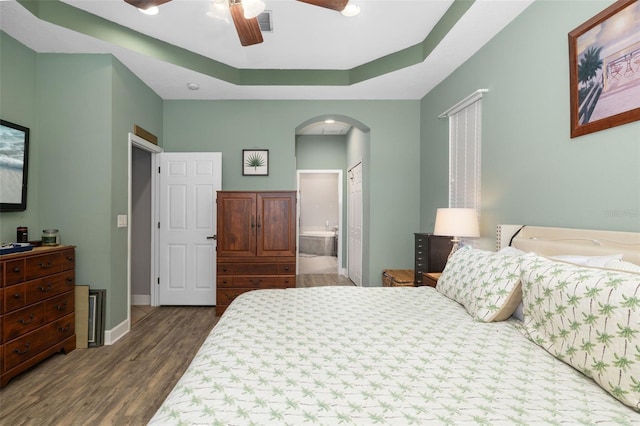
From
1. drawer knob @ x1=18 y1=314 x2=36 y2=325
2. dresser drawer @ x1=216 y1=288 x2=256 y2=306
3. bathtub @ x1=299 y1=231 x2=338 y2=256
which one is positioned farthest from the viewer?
bathtub @ x1=299 y1=231 x2=338 y2=256

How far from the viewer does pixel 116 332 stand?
3.01m

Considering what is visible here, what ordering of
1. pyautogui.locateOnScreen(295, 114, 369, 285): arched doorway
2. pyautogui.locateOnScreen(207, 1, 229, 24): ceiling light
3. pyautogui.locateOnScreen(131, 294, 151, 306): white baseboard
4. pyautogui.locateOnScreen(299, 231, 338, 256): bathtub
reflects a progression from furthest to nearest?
pyautogui.locateOnScreen(299, 231, 338, 256): bathtub → pyautogui.locateOnScreen(295, 114, 369, 285): arched doorway → pyautogui.locateOnScreen(131, 294, 151, 306): white baseboard → pyautogui.locateOnScreen(207, 1, 229, 24): ceiling light

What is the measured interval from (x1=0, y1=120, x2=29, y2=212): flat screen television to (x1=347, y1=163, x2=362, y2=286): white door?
12.6ft

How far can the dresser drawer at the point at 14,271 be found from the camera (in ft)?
6.99

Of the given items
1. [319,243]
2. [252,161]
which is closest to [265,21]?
[252,161]

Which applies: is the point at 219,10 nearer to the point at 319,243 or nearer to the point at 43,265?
the point at 43,265

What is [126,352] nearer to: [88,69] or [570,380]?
[88,69]

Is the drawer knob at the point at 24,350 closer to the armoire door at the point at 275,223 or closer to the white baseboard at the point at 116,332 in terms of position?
the white baseboard at the point at 116,332

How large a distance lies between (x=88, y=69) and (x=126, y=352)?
2.65 meters

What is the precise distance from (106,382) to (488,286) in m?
2.69

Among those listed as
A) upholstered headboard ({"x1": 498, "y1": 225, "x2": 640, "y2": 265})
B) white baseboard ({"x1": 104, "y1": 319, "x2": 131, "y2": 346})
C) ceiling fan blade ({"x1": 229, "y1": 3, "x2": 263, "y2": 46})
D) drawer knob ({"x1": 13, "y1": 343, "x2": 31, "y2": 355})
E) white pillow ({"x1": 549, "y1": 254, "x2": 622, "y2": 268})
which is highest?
ceiling fan blade ({"x1": 229, "y1": 3, "x2": 263, "y2": 46})

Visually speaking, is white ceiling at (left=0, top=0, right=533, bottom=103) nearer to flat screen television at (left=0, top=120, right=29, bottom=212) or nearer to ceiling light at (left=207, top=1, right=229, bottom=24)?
ceiling light at (left=207, top=1, right=229, bottom=24)

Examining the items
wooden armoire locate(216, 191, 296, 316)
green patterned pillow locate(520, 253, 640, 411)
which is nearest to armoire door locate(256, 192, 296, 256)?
wooden armoire locate(216, 191, 296, 316)

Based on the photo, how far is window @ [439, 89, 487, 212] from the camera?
9.37 feet
